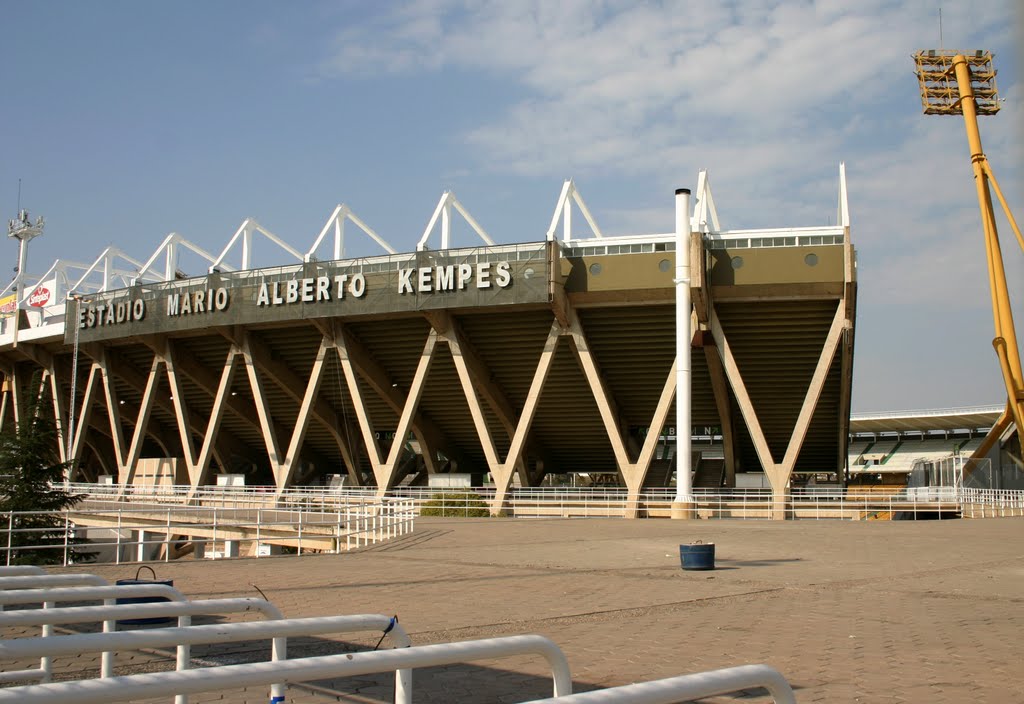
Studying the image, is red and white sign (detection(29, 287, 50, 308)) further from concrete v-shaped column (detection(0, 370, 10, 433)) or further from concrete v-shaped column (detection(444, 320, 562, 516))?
concrete v-shaped column (detection(444, 320, 562, 516))

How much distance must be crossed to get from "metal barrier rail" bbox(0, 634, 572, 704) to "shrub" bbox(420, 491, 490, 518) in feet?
125

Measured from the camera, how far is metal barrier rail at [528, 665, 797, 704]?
327 centimetres

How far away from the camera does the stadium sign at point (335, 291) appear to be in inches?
1777

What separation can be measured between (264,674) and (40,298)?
3134 inches

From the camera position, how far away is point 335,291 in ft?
161

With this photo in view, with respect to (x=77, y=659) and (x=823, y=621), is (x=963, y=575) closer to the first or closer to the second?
(x=823, y=621)

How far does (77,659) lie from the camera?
9.74 meters

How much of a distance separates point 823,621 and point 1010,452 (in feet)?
198

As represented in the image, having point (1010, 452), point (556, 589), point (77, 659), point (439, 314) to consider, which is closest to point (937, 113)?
point (1010, 452)

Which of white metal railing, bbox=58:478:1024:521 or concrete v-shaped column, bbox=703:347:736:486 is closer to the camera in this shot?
white metal railing, bbox=58:478:1024:521

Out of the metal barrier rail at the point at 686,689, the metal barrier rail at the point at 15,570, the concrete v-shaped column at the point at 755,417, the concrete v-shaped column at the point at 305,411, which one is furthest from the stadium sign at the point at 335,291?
the metal barrier rail at the point at 686,689

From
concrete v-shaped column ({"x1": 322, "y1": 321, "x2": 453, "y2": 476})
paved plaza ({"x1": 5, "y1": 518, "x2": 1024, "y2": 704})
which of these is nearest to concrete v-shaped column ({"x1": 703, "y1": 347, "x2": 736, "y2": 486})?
concrete v-shaped column ({"x1": 322, "y1": 321, "x2": 453, "y2": 476})

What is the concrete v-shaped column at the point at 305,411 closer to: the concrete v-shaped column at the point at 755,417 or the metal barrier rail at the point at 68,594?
the concrete v-shaped column at the point at 755,417

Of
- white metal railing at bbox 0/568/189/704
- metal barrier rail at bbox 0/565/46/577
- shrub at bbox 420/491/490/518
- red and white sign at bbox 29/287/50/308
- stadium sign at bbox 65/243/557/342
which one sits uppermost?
red and white sign at bbox 29/287/50/308
